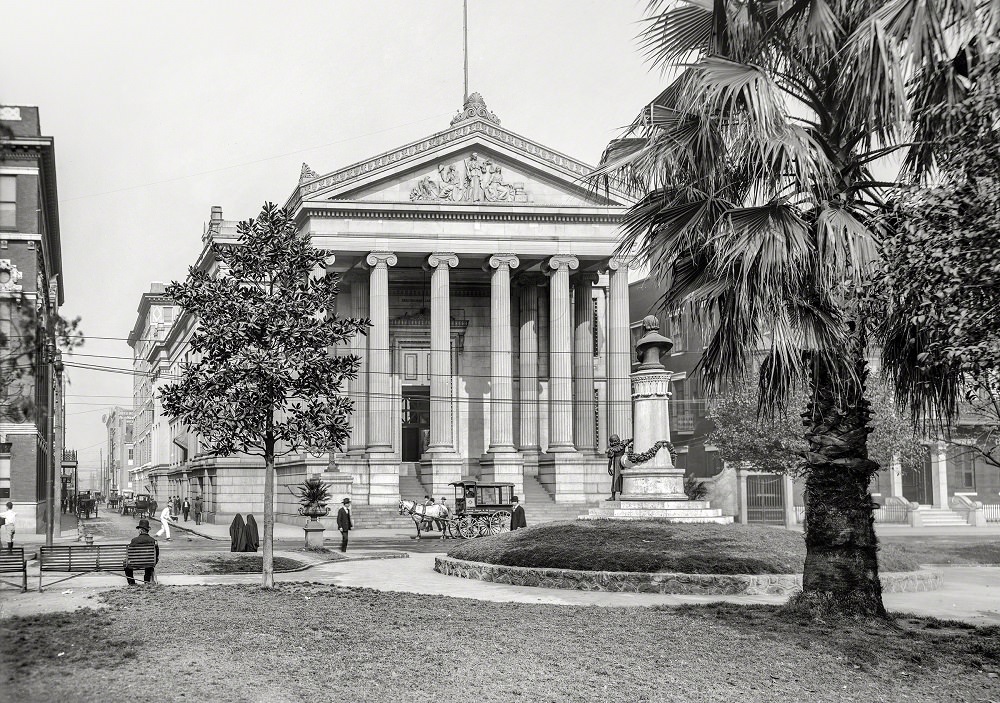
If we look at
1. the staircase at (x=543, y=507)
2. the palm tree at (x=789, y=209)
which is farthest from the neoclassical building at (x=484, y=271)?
the palm tree at (x=789, y=209)

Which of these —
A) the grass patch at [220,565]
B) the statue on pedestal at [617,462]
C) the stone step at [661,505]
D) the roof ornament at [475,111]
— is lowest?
the grass patch at [220,565]

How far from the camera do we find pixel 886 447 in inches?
1725

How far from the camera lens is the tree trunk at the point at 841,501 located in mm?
11695

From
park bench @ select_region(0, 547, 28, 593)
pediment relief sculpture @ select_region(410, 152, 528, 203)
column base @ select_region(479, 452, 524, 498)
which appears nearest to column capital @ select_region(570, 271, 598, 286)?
pediment relief sculpture @ select_region(410, 152, 528, 203)

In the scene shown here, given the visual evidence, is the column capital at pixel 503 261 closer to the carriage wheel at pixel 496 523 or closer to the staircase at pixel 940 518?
the carriage wheel at pixel 496 523

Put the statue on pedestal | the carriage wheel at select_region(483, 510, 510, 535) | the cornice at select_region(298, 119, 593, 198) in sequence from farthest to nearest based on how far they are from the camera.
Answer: the cornice at select_region(298, 119, 593, 198)
the carriage wheel at select_region(483, 510, 510, 535)
the statue on pedestal

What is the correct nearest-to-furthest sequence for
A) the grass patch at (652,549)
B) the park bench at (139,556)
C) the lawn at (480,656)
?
the lawn at (480,656), the park bench at (139,556), the grass patch at (652,549)

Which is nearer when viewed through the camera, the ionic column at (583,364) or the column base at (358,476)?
the column base at (358,476)

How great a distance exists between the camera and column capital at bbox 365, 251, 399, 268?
50.4 metres

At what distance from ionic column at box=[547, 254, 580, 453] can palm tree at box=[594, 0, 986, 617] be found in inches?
1535

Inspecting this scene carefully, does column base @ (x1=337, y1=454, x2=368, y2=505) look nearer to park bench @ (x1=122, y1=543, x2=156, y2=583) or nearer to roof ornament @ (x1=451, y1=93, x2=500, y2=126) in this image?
roof ornament @ (x1=451, y1=93, x2=500, y2=126)

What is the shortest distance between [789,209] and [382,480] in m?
38.8

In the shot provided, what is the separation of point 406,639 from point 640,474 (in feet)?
48.3

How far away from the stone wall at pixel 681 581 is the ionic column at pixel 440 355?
106 ft
